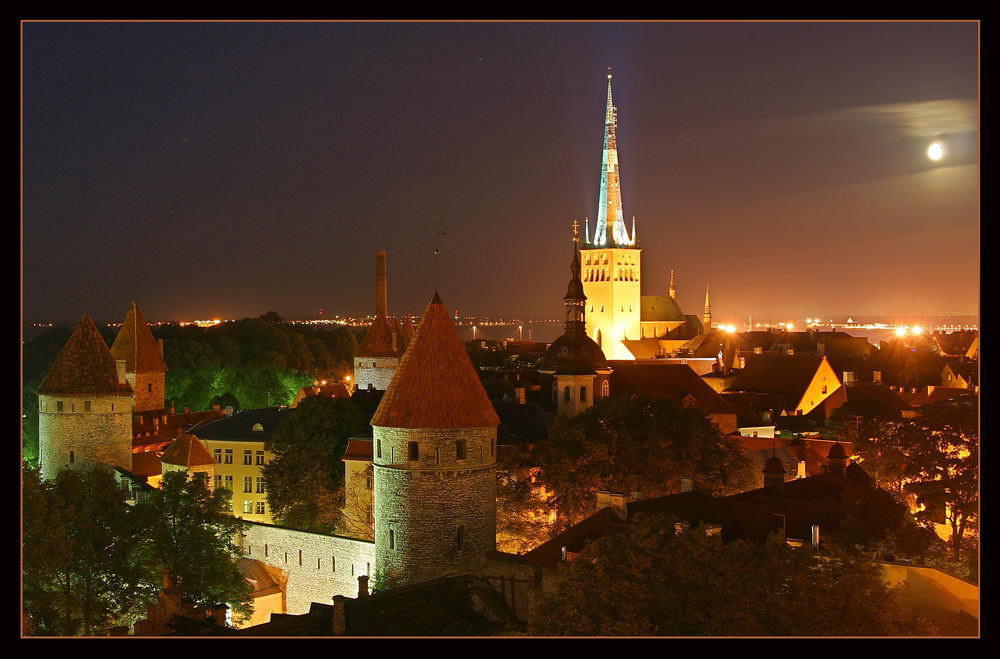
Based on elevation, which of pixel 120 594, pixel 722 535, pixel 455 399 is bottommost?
pixel 120 594

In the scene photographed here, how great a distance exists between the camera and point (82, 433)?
45.9 m

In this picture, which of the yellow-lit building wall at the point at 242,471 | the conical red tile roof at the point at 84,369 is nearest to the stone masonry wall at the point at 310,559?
Answer: the yellow-lit building wall at the point at 242,471

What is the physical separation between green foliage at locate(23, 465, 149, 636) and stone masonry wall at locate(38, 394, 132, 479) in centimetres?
828

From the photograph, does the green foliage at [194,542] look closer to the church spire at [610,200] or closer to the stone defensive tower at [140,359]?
the stone defensive tower at [140,359]

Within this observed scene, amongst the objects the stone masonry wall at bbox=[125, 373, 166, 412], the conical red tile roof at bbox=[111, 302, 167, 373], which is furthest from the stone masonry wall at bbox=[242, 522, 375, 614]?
the conical red tile roof at bbox=[111, 302, 167, 373]

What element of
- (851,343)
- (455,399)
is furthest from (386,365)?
(851,343)

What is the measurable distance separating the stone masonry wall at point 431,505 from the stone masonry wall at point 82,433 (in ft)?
63.2

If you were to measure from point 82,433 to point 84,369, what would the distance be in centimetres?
247

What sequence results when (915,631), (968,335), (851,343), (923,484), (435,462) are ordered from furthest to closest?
(968,335) → (851,343) → (923,484) → (435,462) → (915,631)

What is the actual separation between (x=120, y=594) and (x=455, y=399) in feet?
36.8

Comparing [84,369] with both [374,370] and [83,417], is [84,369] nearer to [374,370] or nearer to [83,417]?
[83,417]

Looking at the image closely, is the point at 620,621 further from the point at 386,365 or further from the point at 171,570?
the point at 386,365

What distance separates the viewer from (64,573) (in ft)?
112

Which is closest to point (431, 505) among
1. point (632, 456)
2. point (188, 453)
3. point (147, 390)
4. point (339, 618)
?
point (339, 618)
